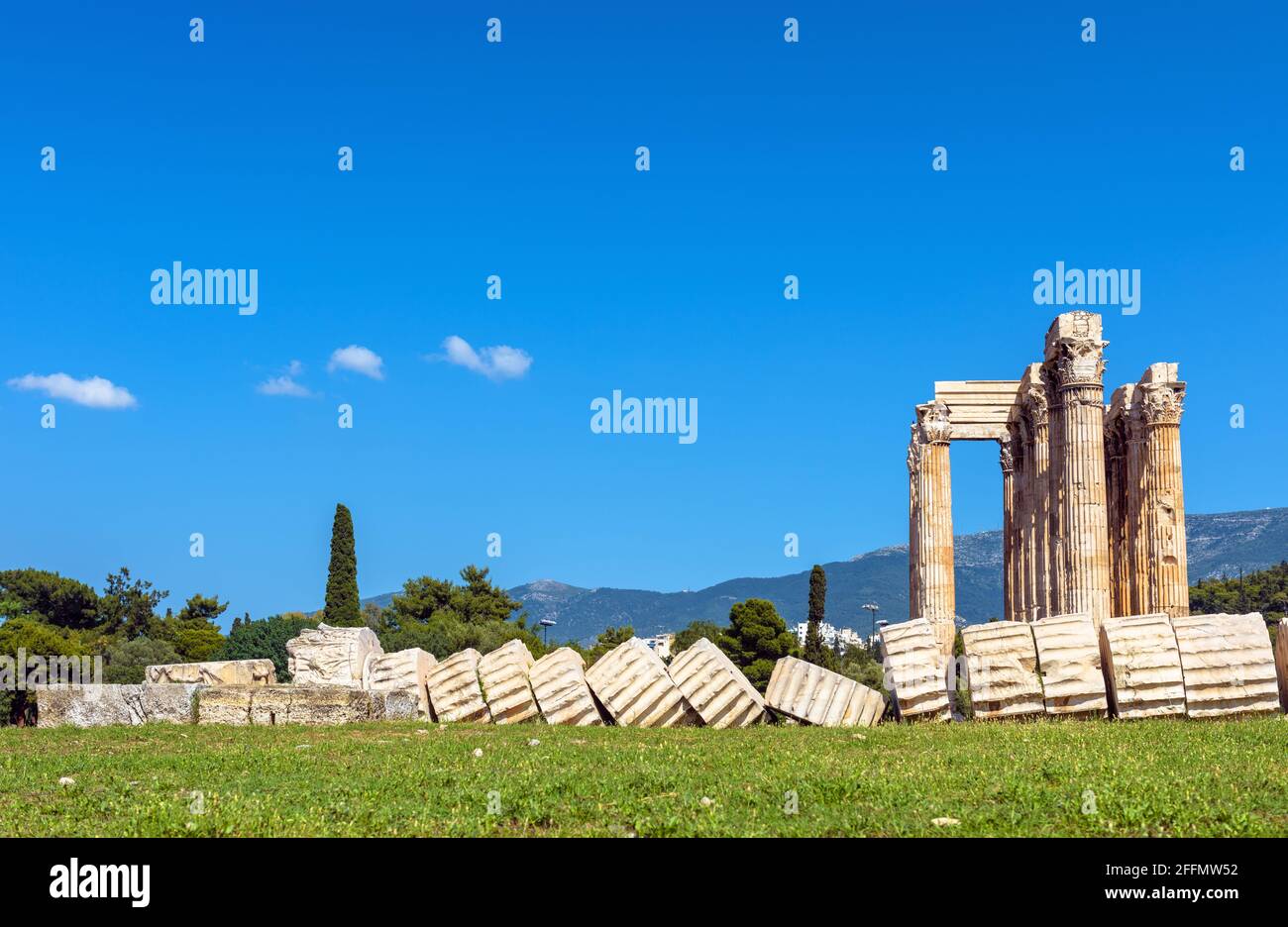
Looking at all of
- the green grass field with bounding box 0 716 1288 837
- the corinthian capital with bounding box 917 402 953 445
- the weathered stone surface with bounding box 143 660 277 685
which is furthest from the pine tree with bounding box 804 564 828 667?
the green grass field with bounding box 0 716 1288 837

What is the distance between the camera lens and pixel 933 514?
3616 centimetres

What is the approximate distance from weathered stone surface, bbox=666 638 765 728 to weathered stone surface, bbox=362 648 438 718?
4.46m

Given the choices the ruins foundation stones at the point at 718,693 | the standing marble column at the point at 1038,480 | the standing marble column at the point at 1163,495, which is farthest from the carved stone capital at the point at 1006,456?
the ruins foundation stones at the point at 718,693

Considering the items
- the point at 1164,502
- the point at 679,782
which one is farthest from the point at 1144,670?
the point at 1164,502

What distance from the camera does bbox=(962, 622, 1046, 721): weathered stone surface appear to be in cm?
1714

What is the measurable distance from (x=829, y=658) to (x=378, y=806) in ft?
181

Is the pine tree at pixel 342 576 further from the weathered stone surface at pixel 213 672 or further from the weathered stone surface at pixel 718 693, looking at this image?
the weathered stone surface at pixel 718 693

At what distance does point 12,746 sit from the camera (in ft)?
51.8

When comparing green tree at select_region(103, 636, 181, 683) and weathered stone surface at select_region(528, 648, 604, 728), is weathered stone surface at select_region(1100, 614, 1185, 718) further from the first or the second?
green tree at select_region(103, 636, 181, 683)

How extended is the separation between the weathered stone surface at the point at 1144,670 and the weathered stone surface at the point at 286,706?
11.4 m

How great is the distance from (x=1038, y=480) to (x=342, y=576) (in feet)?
97.6

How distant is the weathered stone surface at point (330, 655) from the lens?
22.5m
